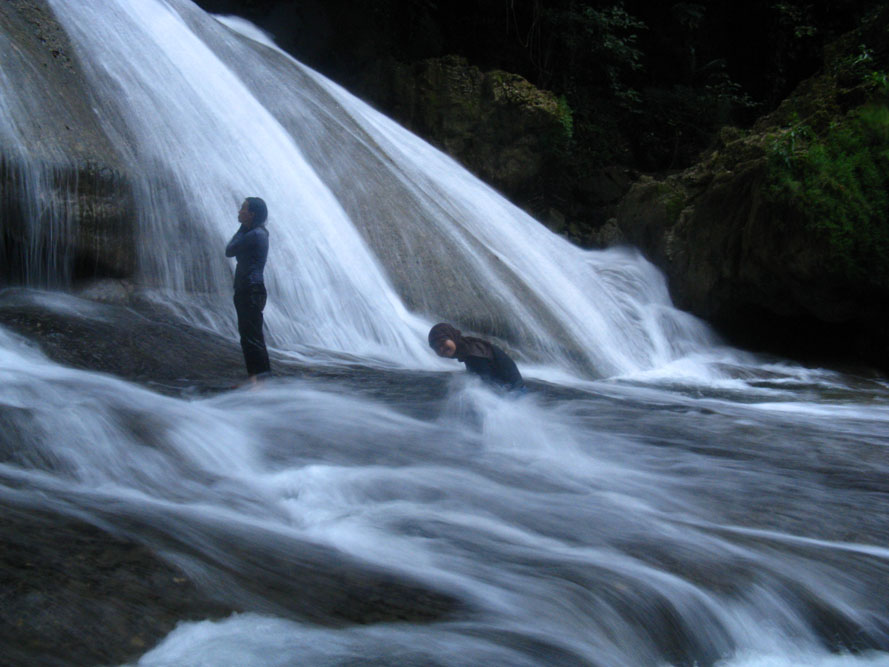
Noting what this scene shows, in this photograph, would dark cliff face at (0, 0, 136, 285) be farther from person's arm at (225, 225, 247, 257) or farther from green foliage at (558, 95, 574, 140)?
green foliage at (558, 95, 574, 140)

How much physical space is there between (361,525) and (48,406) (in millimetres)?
1468

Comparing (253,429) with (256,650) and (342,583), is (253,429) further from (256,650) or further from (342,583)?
(256,650)

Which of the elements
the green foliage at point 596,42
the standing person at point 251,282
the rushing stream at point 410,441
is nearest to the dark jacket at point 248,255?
the standing person at point 251,282

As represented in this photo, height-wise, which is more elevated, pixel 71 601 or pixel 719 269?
pixel 719 269

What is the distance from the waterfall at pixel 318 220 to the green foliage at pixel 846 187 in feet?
5.96

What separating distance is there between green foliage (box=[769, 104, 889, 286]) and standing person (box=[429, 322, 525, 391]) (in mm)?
4542

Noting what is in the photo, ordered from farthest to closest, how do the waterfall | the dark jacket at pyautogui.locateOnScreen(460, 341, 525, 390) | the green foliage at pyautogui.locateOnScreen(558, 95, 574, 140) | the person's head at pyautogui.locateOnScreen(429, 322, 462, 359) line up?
the green foliage at pyautogui.locateOnScreen(558, 95, 574, 140), the waterfall, the dark jacket at pyautogui.locateOnScreen(460, 341, 525, 390), the person's head at pyautogui.locateOnScreen(429, 322, 462, 359)

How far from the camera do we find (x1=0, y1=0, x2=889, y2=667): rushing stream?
2.72 m

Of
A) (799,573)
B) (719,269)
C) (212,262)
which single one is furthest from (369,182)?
(799,573)

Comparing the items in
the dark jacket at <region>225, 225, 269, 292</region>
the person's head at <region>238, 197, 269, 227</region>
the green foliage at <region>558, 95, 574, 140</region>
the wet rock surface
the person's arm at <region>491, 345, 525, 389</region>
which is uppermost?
the green foliage at <region>558, 95, 574, 140</region>

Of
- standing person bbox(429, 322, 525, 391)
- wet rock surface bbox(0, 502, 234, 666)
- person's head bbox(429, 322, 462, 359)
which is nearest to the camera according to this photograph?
wet rock surface bbox(0, 502, 234, 666)

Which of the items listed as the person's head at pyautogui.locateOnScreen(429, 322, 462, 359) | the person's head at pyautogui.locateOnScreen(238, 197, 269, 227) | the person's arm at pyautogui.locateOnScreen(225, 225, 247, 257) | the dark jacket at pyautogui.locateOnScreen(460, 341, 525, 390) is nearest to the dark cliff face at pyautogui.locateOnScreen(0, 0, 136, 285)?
the person's arm at pyautogui.locateOnScreen(225, 225, 247, 257)

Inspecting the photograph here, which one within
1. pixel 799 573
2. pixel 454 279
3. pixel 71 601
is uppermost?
pixel 454 279

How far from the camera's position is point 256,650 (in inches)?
88.0
